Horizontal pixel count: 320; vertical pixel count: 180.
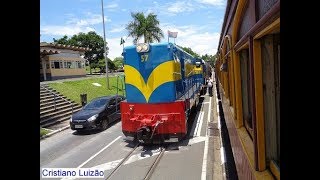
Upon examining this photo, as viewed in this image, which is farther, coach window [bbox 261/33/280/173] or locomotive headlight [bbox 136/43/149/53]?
locomotive headlight [bbox 136/43/149/53]

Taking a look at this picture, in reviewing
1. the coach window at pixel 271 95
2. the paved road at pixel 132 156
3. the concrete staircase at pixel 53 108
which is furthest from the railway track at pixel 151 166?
the concrete staircase at pixel 53 108

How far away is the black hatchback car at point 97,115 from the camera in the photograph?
1425 centimetres

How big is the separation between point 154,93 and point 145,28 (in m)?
38.4

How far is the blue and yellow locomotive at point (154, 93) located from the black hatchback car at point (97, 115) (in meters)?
3.91

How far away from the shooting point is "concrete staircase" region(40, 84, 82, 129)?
1774cm

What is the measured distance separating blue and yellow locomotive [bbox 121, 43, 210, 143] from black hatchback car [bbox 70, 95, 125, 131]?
391cm

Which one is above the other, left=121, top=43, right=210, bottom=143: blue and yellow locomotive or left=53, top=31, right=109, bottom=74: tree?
left=53, top=31, right=109, bottom=74: tree

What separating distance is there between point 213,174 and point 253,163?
5121 mm

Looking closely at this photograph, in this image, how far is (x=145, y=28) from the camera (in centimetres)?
4797

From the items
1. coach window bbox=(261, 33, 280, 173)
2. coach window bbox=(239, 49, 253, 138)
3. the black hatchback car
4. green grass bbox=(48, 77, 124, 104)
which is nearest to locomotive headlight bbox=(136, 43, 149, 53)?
the black hatchback car

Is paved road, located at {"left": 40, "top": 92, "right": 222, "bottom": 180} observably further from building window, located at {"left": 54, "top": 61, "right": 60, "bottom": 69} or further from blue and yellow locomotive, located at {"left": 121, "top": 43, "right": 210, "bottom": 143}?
building window, located at {"left": 54, "top": 61, "right": 60, "bottom": 69}

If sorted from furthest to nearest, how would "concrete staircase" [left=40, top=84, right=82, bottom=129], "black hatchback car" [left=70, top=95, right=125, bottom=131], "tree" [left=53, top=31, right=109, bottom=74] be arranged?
1. "tree" [left=53, top=31, right=109, bottom=74]
2. "concrete staircase" [left=40, top=84, right=82, bottom=129]
3. "black hatchback car" [left=70, top=95, right=125, bottom=131]

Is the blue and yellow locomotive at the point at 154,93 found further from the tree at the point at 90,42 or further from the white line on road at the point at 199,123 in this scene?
the tree at the point at 90,42
